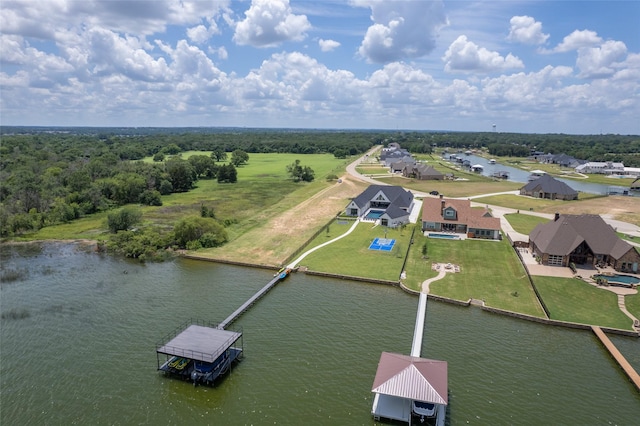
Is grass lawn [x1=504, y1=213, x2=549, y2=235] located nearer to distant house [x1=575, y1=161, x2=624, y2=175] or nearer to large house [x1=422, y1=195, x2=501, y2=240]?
large house [x1=422, y1=195, x2=501, y2=240]

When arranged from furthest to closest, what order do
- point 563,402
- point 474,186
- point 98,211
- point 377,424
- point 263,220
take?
1. point 474,186
2. point 98,211
3. point 263,220
4. point 563,402
5. point 377,424

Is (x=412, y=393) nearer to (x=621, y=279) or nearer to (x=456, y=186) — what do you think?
(x=621, y=279)

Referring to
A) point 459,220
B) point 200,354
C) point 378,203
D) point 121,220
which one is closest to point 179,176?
point 121,220

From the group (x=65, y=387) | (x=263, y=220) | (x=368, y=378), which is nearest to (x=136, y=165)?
(x=263, y=220)

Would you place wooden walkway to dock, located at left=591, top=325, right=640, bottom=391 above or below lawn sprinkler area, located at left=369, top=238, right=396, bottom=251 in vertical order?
below

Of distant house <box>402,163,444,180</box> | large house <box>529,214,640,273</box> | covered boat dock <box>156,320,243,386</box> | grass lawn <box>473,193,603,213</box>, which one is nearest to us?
covered boat dock <box>156,320,243,386</box>

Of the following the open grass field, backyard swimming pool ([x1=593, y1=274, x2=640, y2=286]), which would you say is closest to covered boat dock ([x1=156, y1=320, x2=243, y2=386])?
backyard swimming pool ([x1=593, y1=274, x2=640, y2=286])

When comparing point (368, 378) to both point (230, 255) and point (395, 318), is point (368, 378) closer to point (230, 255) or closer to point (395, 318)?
point (395, 318)
